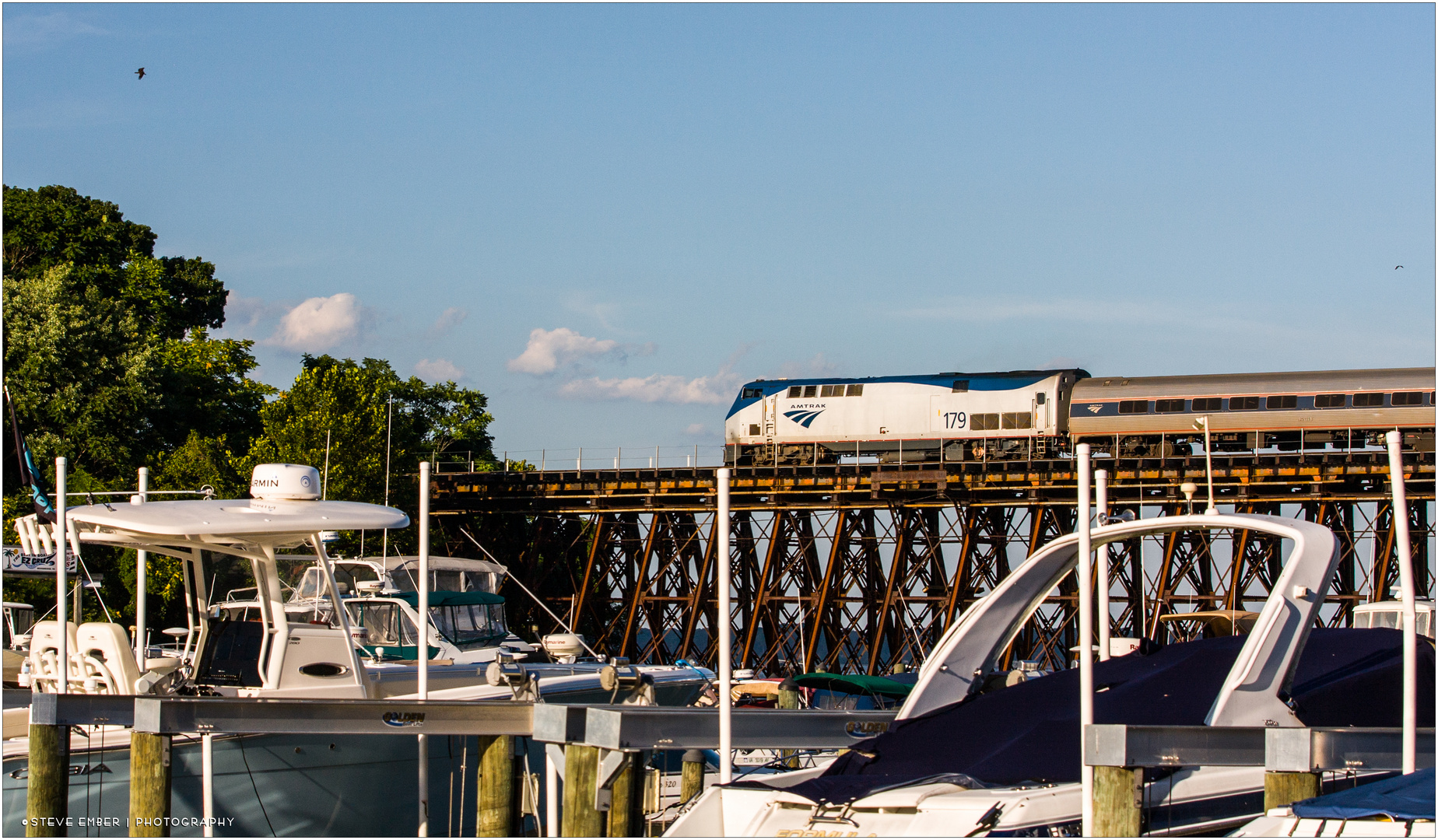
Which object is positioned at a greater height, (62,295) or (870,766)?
(62,295)

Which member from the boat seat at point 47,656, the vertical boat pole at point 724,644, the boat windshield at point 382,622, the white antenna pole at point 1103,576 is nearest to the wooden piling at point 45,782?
the boat seat at point 47,656

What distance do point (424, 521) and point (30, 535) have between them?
3.94 m

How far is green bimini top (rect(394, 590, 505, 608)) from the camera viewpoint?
22.1m

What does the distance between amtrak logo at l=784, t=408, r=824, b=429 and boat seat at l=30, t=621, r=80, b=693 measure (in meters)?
33.2

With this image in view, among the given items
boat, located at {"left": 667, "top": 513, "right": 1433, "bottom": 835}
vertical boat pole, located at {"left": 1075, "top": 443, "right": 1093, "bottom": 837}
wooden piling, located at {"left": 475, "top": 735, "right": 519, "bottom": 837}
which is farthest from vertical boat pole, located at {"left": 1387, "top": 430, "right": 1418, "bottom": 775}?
wooden piling, located at {"left": 475, "top": 735, "right": 519, "bottom": 837}

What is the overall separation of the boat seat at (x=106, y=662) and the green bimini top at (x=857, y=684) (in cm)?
1520

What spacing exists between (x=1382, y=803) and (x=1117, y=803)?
1.71 m

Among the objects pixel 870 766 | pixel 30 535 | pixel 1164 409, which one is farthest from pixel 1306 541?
pixel 1164 409

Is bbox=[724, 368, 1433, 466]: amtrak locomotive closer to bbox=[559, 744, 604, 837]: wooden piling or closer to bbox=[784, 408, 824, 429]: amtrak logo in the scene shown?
bbox=[784, 408, 824, 429]: amtrak logo

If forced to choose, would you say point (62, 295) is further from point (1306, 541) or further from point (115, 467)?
point (1306, 541)

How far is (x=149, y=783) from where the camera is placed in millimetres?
11914

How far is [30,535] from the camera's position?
563 inches

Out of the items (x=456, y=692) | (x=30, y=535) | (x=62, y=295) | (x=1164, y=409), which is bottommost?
(x=456, y=692)

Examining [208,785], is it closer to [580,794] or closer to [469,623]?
[580,794]
